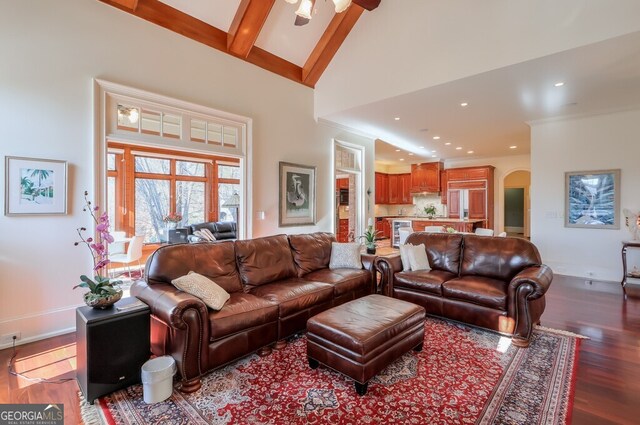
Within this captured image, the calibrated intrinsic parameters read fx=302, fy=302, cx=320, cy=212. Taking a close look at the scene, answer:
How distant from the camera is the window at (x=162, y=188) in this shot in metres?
7.21

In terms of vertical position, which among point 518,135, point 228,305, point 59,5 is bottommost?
point 228,305

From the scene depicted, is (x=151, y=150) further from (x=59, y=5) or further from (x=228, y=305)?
(x=228, y=305)

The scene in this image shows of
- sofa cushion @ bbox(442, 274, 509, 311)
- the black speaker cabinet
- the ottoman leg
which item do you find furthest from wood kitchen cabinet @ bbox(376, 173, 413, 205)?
the black speaker cabinet

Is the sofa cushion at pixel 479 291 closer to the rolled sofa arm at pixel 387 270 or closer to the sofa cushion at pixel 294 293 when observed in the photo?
the rolled sofa arm at pixel 387 270

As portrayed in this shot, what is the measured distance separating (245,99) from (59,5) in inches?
91.1

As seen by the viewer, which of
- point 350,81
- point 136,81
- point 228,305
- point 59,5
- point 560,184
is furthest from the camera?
point 560,184

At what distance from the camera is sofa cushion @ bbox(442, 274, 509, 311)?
306cm

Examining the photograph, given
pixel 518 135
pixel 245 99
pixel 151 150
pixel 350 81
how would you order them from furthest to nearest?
pixel 151 150, pixel 518 135, pixel 350 81, pixel 245 99

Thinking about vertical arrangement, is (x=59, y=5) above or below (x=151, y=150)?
above

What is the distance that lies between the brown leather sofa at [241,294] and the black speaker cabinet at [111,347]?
0.16 meters

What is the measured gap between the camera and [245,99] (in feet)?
16.0

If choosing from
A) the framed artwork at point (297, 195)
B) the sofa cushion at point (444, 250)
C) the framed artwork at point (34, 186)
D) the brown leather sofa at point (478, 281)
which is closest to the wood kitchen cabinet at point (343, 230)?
the framed artwork at point (297, 195)

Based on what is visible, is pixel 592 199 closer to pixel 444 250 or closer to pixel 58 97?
pixel 444 250

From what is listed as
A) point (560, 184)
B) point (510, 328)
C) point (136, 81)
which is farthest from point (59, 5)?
point (560, 184)
